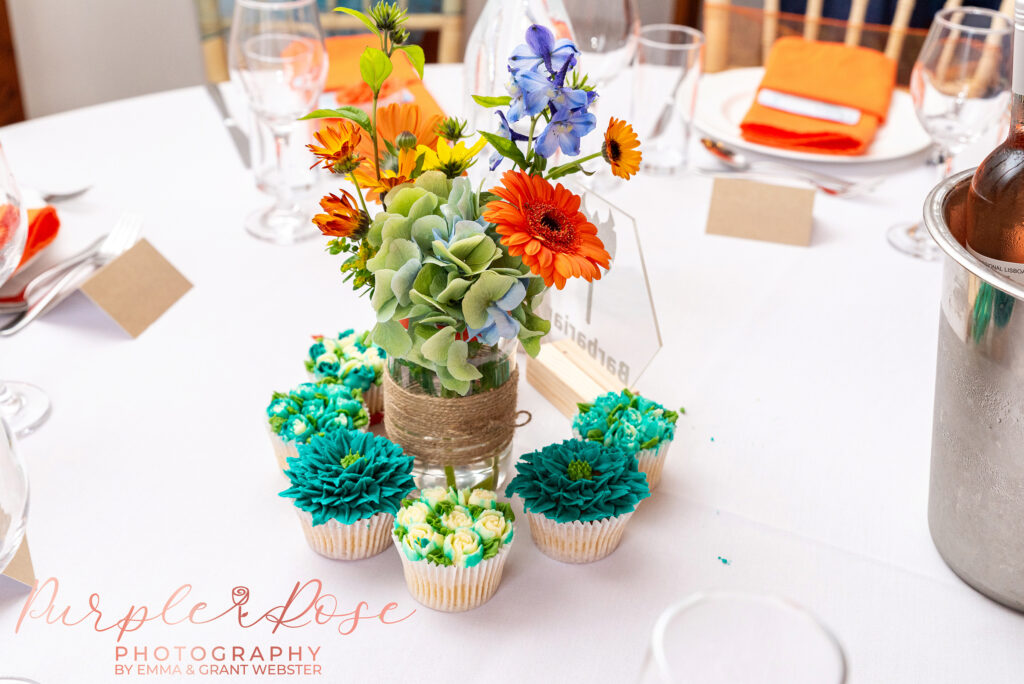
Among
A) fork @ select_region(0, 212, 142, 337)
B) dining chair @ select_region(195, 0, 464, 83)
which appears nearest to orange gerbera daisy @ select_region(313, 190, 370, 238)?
fork @ select_region(0, 212, 142, 337)

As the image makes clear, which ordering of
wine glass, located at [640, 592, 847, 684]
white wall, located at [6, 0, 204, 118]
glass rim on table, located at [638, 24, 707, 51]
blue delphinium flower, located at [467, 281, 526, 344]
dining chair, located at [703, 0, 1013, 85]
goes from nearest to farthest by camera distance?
1. wine glass, located at [640, 592, 847, 684]
2. blue delphinium flower, located at [467, 281, 526, 344]
3. glass rim on table, located at [638, 24, 707, 51]
4. dining chair, located at [703, 0, 1013, 85]
5. white wall, located at [6, 0, 204, 118]

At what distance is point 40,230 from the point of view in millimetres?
969

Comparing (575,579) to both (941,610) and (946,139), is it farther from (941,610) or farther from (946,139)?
(946,139)

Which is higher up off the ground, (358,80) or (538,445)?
(358,80)

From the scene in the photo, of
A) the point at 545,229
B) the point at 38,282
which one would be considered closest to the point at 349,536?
the point at 545,229

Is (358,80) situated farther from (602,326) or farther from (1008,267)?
(1008,267)

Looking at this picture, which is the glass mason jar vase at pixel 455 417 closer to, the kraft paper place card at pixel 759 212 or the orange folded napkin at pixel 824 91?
the kraft paper place card at pixel 759 212

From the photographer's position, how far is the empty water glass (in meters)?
1.19

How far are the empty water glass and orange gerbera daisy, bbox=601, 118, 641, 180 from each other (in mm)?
660

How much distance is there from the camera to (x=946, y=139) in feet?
3.63

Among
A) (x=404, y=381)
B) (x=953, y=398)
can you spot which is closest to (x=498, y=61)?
(x=404, y=381)

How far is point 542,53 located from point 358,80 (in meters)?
0.80

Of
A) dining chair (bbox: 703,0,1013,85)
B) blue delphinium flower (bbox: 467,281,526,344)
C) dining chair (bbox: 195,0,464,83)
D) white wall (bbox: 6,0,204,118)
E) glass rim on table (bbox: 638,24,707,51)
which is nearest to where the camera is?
blue delphinium flower (bbox: 467,281,526,344)

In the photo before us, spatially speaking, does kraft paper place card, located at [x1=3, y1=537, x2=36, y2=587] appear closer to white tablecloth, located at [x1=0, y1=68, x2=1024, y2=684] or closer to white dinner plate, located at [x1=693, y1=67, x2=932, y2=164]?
white tablecloth, located at [x1=0, y1=68, x2=1024, y2=684]
